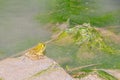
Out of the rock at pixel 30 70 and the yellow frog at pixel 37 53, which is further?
the yellow frog at pixel 37 53

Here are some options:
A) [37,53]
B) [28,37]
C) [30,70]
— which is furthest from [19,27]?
[30,70]

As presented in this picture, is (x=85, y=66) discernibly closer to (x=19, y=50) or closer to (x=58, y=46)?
(x=58, y=46)

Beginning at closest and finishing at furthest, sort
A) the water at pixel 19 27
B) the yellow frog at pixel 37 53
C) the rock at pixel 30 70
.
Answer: the rock at pixel 30 70, the yellow frog at pixel 37 53, the water at pixel 19 27

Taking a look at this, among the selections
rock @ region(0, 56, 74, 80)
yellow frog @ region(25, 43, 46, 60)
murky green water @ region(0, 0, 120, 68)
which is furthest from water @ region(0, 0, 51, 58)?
rock @ region(0, 56, 74, 80)

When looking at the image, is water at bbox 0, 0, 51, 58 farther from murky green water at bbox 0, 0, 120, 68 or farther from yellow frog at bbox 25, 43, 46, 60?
yellow frog at bbox 25, 43, 46, 60

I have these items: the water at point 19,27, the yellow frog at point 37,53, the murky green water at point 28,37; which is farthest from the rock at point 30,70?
the water at point 19,27

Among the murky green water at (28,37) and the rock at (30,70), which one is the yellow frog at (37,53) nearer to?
→ the rock at (30,70)

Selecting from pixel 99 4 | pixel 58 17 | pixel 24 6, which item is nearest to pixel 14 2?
pixel 24 6
